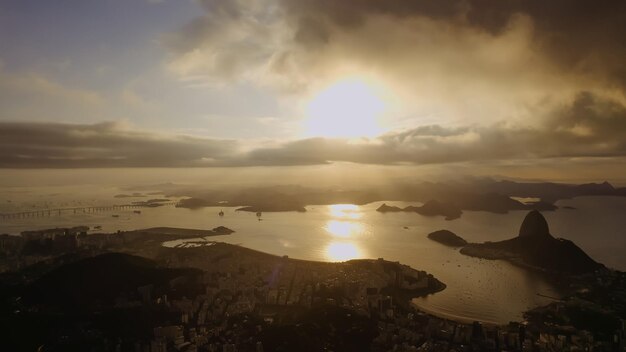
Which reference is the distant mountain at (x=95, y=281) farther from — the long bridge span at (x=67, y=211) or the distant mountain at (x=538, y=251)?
the long bridge span at (x=67, y=211)

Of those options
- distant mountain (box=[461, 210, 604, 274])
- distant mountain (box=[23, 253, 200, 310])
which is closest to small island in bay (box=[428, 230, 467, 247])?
distant mountain (box=[461, 210, 604, 274])

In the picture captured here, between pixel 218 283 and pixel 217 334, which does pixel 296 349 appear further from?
pixel 218 283

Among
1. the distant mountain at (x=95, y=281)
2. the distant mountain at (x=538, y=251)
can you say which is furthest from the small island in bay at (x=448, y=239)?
the distant mountain at (x=95, y=281)

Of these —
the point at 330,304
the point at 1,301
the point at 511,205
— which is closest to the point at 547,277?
the point at 330,304

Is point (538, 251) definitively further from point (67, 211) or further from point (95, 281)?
point (67, 211)

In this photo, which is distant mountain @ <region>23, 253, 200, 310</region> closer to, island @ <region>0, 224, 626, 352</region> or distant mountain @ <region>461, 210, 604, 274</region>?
island @ <region>0, 224, 626, 352</region>
